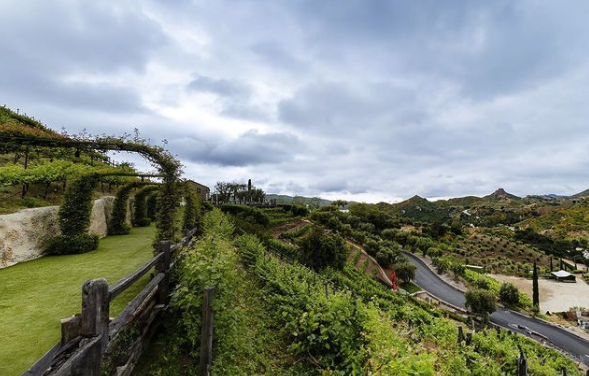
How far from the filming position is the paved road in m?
22.6

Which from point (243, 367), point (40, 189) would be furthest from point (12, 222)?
point (243, 367)

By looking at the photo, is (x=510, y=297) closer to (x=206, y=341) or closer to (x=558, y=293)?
(x=558, y=293)

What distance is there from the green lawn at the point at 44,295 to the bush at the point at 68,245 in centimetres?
36

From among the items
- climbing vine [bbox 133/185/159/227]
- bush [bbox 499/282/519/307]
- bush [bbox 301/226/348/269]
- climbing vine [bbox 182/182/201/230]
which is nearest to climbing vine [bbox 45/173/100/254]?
climbing vine [bbox 182/182/201/230]

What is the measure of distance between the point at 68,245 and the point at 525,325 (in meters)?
36.1

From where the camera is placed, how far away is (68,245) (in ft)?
29.5

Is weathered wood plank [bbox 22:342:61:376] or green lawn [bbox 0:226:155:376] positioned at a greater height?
weathered wood plank [bbox 22:342:61:376]

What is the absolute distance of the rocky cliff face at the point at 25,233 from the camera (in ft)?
24.8

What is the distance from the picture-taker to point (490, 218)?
11444 centimetres

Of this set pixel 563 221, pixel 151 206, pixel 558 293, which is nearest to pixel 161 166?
pixel 151 206

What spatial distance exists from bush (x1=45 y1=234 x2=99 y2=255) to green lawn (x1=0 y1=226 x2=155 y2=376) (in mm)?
363

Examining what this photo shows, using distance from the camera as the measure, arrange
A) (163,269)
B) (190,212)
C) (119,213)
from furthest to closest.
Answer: (119,213) → (190,212) → (163,269)

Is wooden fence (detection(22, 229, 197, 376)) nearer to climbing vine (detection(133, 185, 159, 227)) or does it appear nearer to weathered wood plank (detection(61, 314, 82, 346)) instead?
weathered wood plank (detection(61, 314, 82, 346))

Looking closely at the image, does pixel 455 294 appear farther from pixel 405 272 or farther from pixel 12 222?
pixel 12 222
